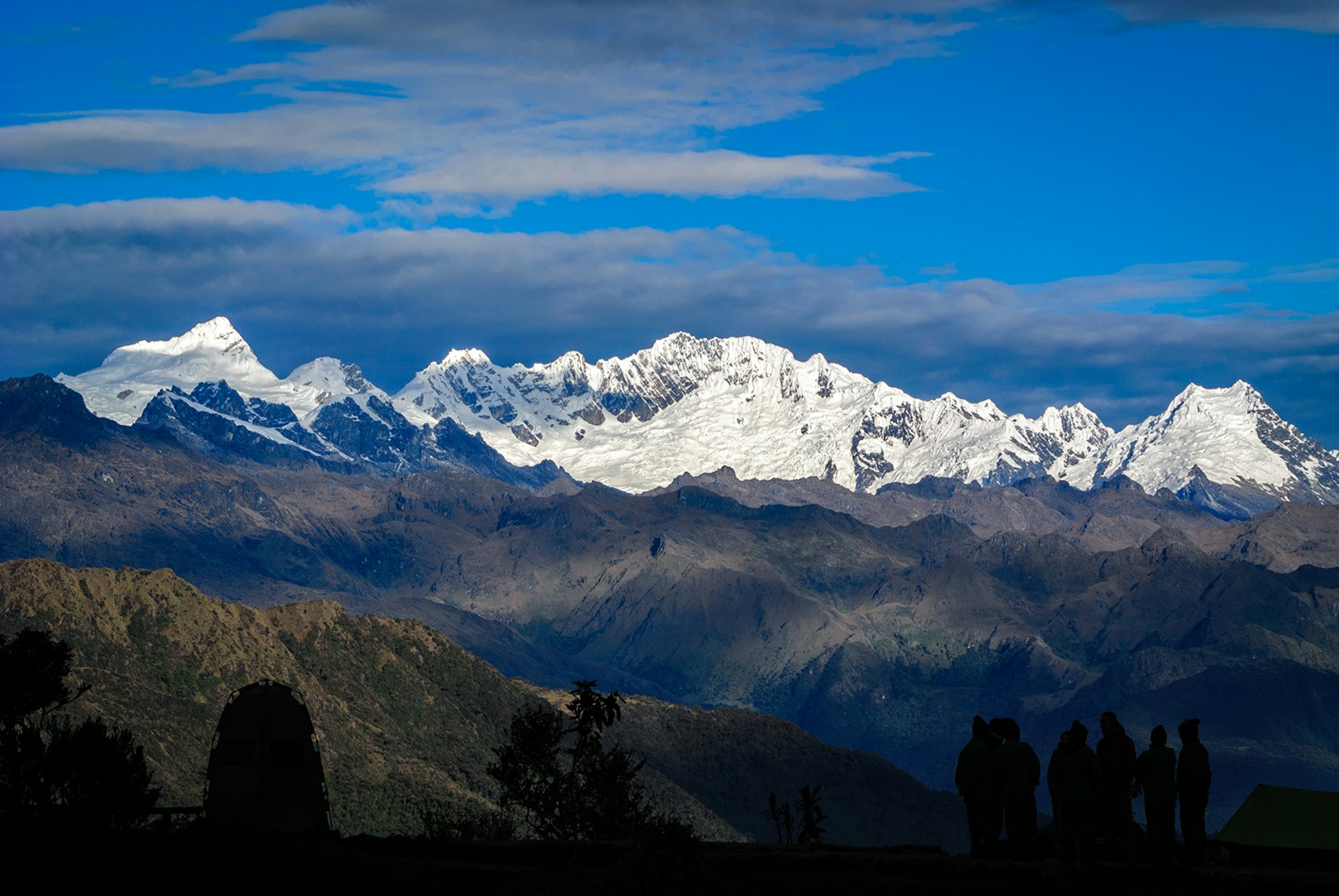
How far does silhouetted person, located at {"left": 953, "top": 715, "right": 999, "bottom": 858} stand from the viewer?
55969 millimetres

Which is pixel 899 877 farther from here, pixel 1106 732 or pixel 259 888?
pixel 259 888

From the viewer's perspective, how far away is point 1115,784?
5450 centimetres

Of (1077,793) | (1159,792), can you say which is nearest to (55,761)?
(1077,793)

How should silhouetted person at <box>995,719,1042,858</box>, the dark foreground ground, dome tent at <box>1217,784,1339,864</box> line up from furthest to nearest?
1. dome tent at <box>1217,784,1339,864</box>
2. silhouetted person at <box>995,719,1042,858</box>
3. the dark foreground ground

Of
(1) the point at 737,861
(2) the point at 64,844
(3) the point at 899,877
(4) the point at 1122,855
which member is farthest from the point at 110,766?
(4) the point at 1122,855

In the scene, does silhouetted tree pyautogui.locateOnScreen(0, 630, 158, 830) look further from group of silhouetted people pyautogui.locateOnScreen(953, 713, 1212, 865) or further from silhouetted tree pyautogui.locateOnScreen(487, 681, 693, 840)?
group of silhouetted people pyautogui.locateOnScreen(953, 713, 1212, 865)

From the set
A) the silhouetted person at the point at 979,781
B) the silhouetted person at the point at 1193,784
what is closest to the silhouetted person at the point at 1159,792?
the silhouetted person at the point at 1193,784

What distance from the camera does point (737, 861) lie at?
61.3 m

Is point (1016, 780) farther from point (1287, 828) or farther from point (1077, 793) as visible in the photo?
point (1287, 828)

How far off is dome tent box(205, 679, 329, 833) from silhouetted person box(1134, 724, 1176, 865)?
3292 centimetres

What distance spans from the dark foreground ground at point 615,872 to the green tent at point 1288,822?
1.32 meters

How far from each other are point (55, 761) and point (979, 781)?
4934 cm

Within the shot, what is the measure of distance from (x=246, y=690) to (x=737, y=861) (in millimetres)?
22389

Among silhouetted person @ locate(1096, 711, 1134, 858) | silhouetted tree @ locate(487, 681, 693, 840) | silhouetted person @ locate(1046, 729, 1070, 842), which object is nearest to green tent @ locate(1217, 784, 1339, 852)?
silhouetted person @ locate(1096, 711, 1134, 858)
